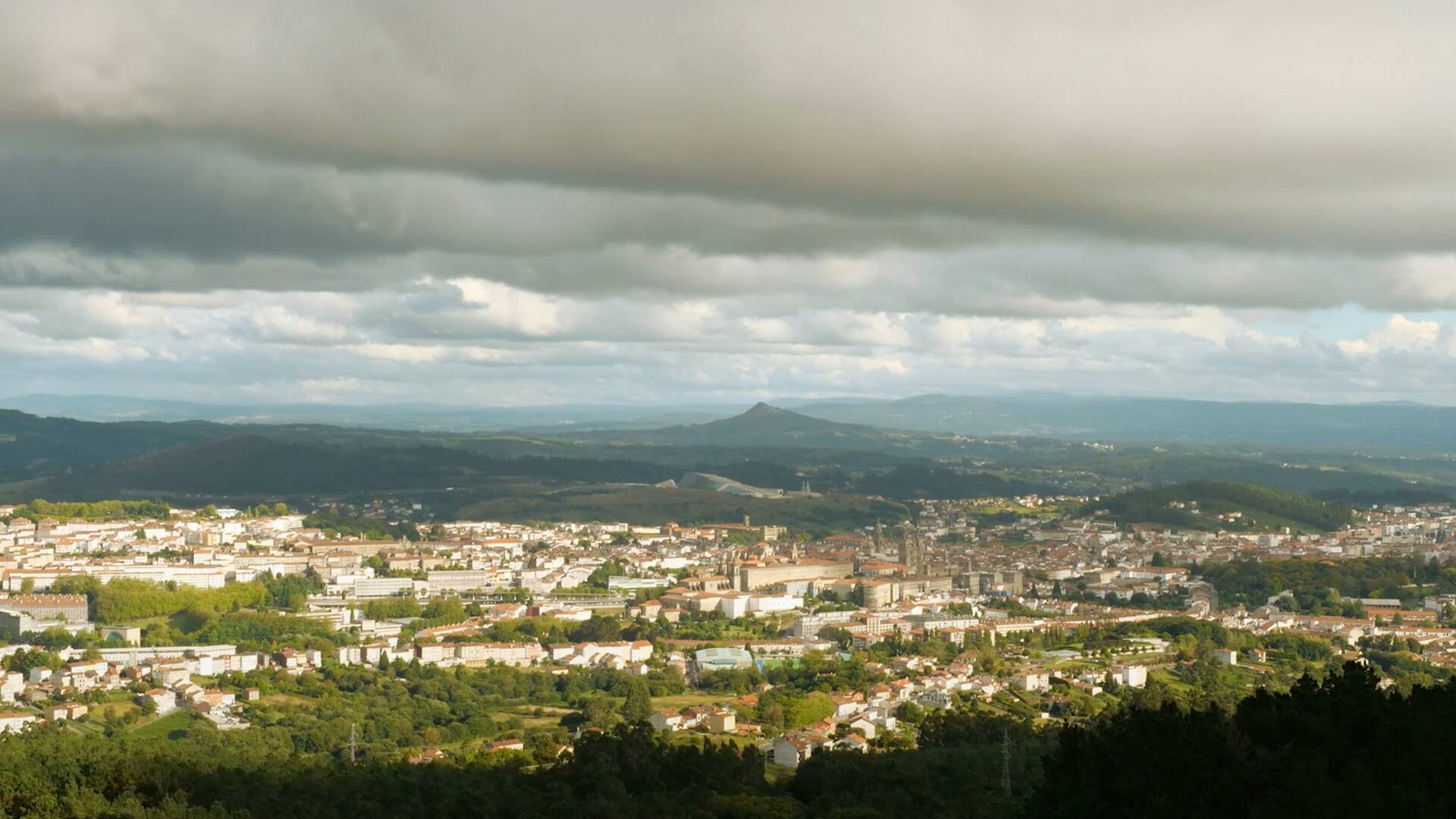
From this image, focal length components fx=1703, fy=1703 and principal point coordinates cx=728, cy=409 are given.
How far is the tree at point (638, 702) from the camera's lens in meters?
42.3

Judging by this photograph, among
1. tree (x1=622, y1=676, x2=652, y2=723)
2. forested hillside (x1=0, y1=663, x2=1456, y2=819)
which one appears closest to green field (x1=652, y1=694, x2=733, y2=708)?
tree (x1=622, y1=676, x2=652, y2=723)

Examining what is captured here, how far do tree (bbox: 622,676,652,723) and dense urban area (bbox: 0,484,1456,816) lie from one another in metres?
0.16

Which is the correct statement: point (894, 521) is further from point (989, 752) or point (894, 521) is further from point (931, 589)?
point (989, 752)

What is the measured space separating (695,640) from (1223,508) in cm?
6223

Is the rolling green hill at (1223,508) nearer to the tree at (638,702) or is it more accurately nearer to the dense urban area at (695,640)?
the dense urban area at (695,640)

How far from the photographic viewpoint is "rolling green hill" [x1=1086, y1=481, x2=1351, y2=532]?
10669 cm

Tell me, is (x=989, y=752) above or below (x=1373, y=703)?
below

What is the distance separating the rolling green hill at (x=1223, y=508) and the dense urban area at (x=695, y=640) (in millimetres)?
1636

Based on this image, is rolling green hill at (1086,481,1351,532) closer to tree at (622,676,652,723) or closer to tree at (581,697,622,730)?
tree at (622,676,652,723)

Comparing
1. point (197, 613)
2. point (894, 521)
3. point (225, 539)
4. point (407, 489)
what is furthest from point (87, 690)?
point (407, 489)

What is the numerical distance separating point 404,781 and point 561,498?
9230 centimetres

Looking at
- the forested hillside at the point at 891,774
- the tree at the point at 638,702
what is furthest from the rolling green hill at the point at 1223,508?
the forested hillside at the point at 891,774

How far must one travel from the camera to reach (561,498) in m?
121

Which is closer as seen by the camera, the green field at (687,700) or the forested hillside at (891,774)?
the forested hillside at (891,774)
